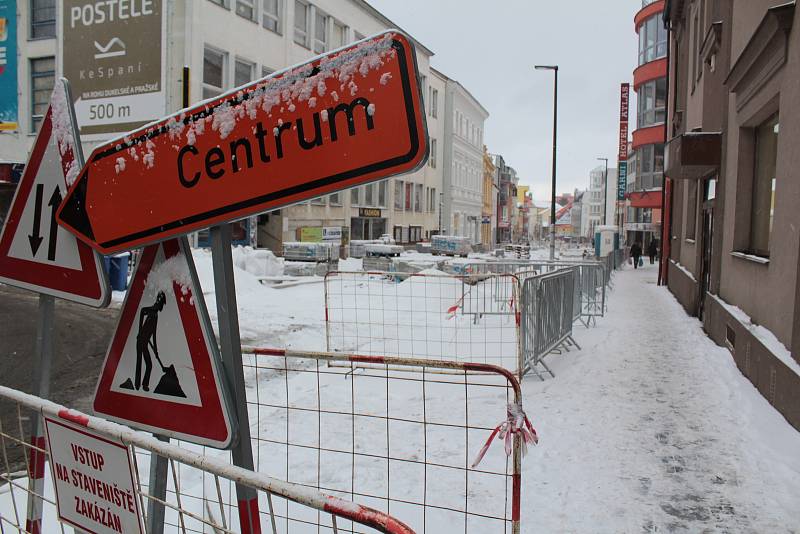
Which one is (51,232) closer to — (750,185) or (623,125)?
(750,185)

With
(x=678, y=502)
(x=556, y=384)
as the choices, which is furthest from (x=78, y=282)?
(x=556, y=384)

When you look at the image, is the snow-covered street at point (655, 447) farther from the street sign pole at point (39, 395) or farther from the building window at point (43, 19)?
the building window at point (43, 19)

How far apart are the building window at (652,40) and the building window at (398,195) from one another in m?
17.3

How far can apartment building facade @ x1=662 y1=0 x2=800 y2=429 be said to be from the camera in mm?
5703

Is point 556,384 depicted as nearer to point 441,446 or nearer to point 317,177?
point 441,446

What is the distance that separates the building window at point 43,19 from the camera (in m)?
25.3

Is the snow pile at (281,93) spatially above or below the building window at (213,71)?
below

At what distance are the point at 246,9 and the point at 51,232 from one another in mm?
26833

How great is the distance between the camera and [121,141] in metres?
2.07

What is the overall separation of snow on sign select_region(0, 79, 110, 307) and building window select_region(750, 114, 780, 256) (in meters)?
7.45

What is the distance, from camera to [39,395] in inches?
103

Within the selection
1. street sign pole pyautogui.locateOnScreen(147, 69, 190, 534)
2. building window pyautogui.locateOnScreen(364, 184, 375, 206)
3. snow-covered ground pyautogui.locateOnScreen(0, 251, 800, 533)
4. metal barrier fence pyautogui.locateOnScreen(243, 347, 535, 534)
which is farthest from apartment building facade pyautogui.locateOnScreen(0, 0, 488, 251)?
street sign pole pyautogui.locateOnScreen(147, 69, 190, 534)

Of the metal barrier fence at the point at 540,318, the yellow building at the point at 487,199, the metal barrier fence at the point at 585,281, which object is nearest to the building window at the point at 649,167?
the metal barrier fence at the point at 585,281

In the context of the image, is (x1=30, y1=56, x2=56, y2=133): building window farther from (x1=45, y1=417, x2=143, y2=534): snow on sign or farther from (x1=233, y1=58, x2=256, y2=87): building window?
(x1=45, y1=417, x2=143, y2=534): snow on sign
